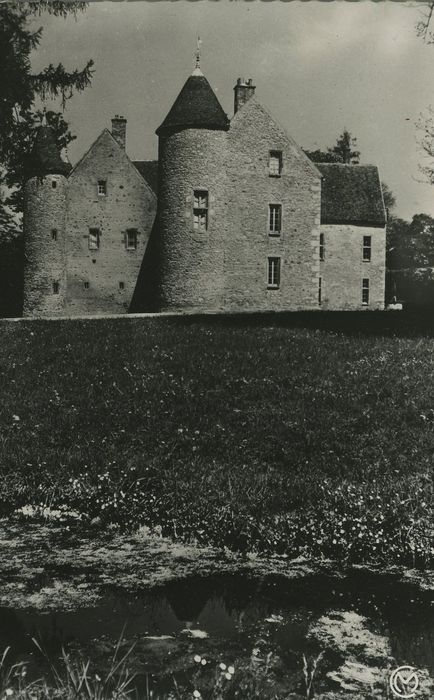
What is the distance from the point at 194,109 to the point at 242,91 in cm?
458

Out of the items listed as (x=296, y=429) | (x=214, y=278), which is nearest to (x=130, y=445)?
(x=296, y=429)

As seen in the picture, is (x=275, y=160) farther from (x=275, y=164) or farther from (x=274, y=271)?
(x=274, y=271)

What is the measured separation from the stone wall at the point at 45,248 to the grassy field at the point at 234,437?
22.7 metres

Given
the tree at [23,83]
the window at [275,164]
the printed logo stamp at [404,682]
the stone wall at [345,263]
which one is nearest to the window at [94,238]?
the window at [275,164]

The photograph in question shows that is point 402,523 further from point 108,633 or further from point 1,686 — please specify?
point 1,686

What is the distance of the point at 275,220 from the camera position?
3578 centimetres

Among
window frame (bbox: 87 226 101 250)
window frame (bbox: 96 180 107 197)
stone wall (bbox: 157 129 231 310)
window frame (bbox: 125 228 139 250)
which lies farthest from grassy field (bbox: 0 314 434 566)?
window frame (bbox: 96 180 107 197)

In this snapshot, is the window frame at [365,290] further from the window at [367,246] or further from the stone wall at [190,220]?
the stone wall at [190,220]

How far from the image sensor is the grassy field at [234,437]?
6449 millimetres

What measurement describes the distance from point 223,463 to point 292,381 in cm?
312

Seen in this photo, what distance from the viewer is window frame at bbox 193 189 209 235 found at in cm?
3309

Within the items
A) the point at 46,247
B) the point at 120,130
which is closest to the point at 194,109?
the point at 120,130

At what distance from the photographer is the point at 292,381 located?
435 inches

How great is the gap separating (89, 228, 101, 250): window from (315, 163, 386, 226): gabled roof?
13262mm
